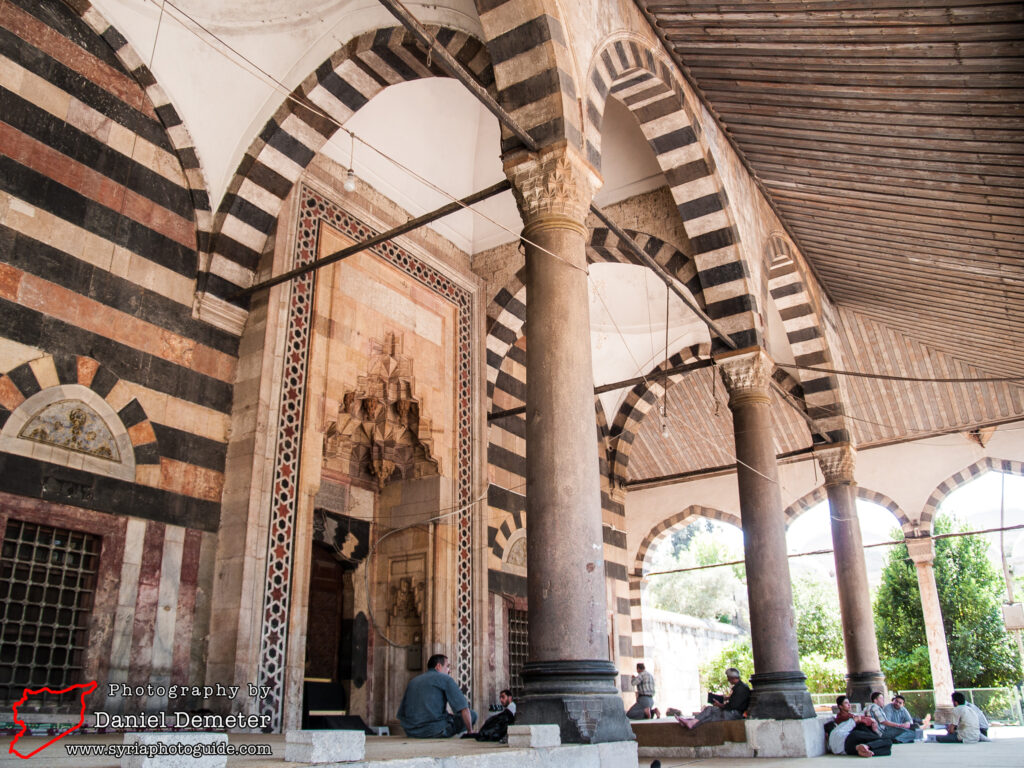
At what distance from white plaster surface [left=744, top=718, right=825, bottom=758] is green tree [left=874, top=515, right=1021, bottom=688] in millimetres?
9848

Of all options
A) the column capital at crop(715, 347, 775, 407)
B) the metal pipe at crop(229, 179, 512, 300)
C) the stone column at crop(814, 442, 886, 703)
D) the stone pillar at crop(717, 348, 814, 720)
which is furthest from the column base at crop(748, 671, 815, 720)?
the metal pipe at crop(229, 179, 512, 300)

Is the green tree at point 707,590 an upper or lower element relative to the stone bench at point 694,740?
upper

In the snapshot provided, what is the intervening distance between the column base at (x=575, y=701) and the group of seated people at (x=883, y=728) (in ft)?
10.4

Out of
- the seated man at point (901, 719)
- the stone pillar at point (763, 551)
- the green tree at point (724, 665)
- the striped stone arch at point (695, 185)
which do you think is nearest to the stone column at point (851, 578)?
the seated man at point (901, 719)

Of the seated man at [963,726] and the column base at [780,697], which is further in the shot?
the seated man at [963,726]

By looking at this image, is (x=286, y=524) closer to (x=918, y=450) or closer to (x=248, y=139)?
(x=248, y=139)

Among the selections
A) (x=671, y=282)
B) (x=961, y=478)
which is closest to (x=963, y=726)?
(x=671, y=282)

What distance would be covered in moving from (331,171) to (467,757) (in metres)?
5.66

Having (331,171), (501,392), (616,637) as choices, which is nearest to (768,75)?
(331,171)

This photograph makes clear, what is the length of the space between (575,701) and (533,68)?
140 inches

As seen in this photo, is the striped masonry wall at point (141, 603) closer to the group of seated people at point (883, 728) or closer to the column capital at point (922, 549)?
the group of seated people at point (883, 728)

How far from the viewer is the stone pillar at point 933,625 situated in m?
11.6

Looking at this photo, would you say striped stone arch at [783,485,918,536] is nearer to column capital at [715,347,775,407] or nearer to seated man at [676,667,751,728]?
column capital at [715,347,775,407]

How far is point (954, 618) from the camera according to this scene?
1625 centimetres
